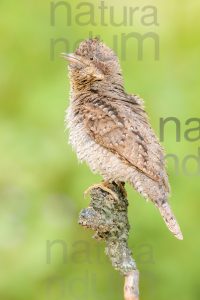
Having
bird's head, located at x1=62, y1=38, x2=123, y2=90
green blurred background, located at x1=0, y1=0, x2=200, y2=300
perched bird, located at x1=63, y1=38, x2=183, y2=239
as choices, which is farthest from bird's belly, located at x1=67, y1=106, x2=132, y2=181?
green blurred background, located at x1=0, y1=0, x2=200, y2=300

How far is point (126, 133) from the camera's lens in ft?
17.8

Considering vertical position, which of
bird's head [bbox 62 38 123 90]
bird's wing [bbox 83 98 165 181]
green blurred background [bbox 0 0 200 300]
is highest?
bird's head [bbox 62 38 123 90]

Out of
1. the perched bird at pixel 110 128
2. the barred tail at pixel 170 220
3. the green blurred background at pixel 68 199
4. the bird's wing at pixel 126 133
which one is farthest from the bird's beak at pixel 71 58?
the green blurred background at pixel 68 199

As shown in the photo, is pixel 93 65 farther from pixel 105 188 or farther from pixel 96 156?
pixel 105 188

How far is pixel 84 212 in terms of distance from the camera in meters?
4.83

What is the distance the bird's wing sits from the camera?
17.3 ft

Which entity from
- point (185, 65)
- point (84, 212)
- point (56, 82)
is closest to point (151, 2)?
point (185, 65)

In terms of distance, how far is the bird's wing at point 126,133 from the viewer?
17.3 ft

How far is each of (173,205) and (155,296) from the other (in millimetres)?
780

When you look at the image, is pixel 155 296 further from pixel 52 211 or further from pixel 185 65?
pixel 185 65

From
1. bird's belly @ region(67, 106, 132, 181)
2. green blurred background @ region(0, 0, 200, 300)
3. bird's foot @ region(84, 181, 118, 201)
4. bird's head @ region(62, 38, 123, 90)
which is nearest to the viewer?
bird's foot @ region(84, 181, 118, 201)

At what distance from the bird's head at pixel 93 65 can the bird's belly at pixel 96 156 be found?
0.27 meters

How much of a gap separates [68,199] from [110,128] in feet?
5.57

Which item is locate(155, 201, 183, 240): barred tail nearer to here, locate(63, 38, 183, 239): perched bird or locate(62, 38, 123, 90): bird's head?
locate(63, 38, 183, 239): perched bird
